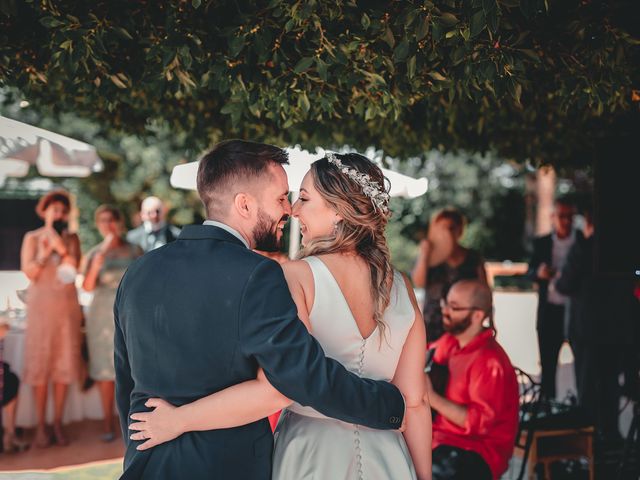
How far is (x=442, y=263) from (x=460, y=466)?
3.13 metres

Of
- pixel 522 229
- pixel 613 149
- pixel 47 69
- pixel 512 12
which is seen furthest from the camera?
pixel 522 229

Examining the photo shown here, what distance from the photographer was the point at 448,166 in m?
22.9

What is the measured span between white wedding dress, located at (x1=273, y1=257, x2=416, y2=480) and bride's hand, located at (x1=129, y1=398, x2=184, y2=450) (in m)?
0.46

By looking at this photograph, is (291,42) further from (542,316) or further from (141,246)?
(542,316)

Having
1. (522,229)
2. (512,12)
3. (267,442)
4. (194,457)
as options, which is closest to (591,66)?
(512,12)

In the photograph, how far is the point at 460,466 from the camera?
3.52 meters

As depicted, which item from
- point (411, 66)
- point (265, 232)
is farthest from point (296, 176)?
point (265, 232)

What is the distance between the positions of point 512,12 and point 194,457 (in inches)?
82.1

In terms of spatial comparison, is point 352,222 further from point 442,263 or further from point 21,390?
point 21,390

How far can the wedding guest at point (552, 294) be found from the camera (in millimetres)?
7152

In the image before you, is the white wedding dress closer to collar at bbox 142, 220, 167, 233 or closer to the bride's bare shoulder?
the bride's bare shoulder

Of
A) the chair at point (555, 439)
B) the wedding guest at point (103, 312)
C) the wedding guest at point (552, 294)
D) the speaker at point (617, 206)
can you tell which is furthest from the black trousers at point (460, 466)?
the wedding guest at point (552, 294)

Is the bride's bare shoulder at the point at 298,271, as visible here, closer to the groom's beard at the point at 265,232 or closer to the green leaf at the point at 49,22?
the groom's beard at the point at 265,232

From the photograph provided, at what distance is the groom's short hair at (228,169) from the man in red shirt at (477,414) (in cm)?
189
